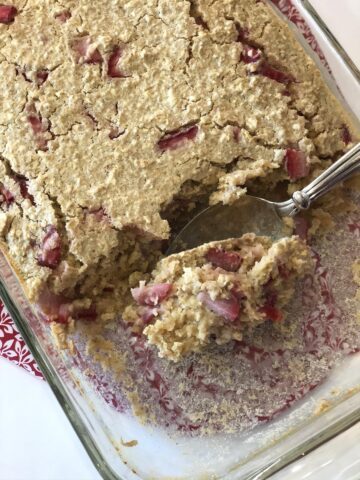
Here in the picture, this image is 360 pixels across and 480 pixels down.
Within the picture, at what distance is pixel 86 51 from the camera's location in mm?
1916

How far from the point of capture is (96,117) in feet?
6.18

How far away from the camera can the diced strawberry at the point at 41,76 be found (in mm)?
1915

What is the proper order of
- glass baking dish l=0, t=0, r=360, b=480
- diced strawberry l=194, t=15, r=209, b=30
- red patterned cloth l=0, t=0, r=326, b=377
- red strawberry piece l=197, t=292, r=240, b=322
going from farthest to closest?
1. red patterned cloth l=0, t=0, r=326, b=377
2. diced strawberry l=194, t=15, r=209, b=30
3. glass baking dish l=0, t=0, r=360, b=480
4. red strawberry piece l=197, t=292, r=240, b=322

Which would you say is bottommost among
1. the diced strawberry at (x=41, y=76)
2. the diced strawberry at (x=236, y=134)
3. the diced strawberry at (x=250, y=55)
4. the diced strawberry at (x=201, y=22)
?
the diced strawberry at (x=236, y=134)

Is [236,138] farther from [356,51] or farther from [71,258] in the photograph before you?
[356,51]

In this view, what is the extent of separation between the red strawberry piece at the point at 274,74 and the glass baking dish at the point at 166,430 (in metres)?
0.21

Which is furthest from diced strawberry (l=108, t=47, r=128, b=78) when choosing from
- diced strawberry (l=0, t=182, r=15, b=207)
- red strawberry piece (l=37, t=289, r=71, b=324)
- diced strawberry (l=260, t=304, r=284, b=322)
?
diced strawberry (l=260, t=304, r=284, b=322)

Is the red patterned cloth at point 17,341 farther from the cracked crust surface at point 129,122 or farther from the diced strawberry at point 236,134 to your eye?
the diced strawberry at point 236,134

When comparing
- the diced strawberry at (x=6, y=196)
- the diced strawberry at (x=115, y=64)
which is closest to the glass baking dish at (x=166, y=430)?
the diced strawberry at (x=6, y=196)

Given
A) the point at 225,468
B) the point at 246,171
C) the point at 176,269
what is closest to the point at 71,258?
the point at 176,269

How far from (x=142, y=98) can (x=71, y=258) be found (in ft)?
1.68

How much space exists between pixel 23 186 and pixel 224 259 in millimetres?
620

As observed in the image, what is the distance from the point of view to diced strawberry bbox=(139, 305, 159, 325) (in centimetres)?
183

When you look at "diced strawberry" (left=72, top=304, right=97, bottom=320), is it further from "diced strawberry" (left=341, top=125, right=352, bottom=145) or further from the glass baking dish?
"diced strawberry" (left=341, top=125, right=352, bottom=145)
